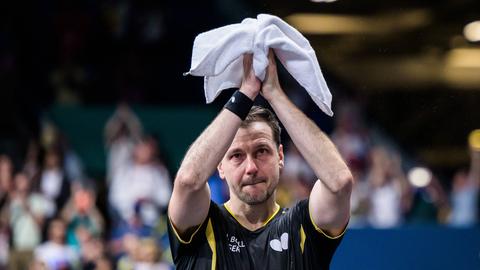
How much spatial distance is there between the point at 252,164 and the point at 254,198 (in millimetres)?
148

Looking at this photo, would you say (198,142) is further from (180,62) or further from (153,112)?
(180,62)

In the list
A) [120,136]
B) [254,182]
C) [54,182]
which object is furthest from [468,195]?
[254,182]

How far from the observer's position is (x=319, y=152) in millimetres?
3984

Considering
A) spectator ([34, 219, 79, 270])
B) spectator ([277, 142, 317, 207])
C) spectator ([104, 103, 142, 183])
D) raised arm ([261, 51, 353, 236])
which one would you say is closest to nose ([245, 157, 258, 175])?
raised arm ([261, 51, 353, 236])

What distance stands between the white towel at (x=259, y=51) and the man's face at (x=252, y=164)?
272 millimetres

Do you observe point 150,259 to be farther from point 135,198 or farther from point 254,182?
point 254,182

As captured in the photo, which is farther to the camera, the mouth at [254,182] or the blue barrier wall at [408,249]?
the blue barrier wall at [408,249]

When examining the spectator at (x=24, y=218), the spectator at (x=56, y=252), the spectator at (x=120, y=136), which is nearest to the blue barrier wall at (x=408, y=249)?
the spectator at (x=56, y=252)

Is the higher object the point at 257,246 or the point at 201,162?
the point at 201,162

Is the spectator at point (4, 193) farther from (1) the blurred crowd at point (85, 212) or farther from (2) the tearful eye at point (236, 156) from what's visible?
(2) the tearful eye at point (236, 156)

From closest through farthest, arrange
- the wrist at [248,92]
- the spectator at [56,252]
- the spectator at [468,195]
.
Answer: the wrist at [248,92], the spectator at [468,195], the spectator at [56,252]

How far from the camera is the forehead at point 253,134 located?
4.23 meters

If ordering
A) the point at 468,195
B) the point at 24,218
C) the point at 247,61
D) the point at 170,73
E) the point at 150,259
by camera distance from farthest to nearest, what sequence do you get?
the point at 170,73 < the point at 24,218 < the point at 468,195 < the point at 150,259 < the point at 247,61

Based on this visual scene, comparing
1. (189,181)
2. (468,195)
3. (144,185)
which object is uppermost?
→ (189,181)
